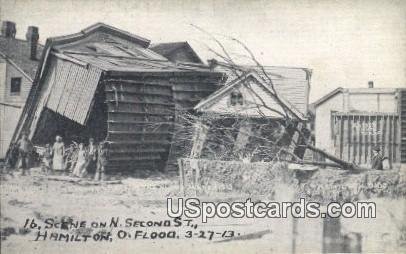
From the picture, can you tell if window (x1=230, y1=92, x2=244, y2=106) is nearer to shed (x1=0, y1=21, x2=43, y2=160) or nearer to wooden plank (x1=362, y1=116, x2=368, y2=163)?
wooden plank (x1=362, y1=116, x2=368, y2=163)

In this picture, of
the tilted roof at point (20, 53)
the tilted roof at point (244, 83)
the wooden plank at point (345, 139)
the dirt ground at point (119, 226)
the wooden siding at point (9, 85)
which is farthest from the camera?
the tilted roof at point (244, 83)

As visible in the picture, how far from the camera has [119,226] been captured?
6781 mm

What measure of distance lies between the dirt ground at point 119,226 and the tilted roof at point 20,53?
1.59m

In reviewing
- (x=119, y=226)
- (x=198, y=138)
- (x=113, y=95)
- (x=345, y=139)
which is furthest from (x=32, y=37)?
(x=345, y=139)

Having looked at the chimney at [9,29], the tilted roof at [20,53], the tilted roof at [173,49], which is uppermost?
the chimney at [9,29]

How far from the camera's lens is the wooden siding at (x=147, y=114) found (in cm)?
717

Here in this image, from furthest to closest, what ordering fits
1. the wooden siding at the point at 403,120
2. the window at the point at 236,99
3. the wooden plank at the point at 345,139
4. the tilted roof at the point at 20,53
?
the window at the point at 236,99
the wooden plank at the point at 345,139
the wooden siding at the point at 403,120
the tilted roof at the point at 20,53

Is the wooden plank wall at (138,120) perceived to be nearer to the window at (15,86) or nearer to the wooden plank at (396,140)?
the window at (15,86)

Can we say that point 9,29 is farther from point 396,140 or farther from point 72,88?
point 396,140

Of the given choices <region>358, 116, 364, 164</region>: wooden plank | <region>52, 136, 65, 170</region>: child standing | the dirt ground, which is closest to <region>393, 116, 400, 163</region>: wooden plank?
<region>358, 116, 364, 164</region>: wooden plank

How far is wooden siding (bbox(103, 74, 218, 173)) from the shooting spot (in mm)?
7168

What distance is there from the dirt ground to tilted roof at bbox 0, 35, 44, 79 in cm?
159

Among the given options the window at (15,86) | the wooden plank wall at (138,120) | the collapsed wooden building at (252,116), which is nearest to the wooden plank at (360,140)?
the collapsed wooden building at (252,116)

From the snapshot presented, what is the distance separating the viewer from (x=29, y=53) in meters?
6.85
